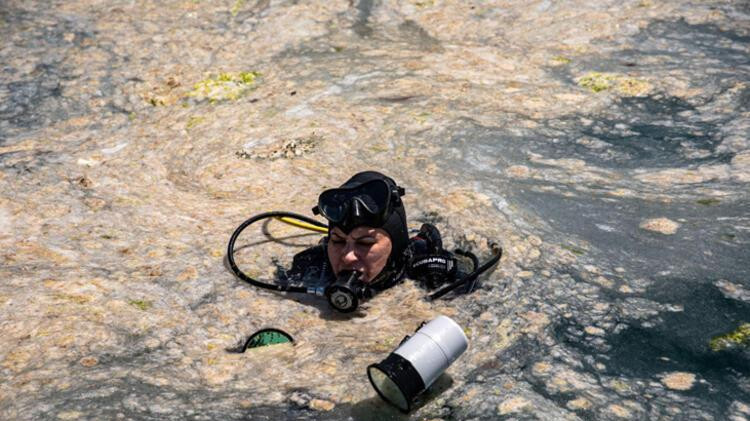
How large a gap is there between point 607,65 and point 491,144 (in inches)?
91.0

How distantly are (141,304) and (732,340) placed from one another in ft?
13.4

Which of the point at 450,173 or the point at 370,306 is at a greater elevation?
the point at 450,173

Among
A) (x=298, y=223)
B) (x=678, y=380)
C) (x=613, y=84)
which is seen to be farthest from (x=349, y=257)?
(x=613, y=84)

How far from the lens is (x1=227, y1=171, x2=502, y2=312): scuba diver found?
5.41 m

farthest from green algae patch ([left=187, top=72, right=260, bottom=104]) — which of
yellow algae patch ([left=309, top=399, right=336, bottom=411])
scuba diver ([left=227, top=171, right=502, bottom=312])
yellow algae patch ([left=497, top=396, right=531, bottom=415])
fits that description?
yellow algae patch ([left=497, top=396, right=531, bottom=415])

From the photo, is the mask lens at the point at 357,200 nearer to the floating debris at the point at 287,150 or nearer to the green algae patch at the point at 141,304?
the green algae patch at the point at 141,304

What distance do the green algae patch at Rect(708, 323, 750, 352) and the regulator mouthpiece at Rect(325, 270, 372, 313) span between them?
238cm

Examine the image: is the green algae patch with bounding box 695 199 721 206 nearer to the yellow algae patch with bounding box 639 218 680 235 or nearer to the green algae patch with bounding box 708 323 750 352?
the yellow algae patch with bounding box 639 218 680 235

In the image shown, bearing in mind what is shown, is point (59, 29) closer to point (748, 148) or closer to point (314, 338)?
point (314, 338)

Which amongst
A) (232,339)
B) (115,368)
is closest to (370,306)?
(232,339)

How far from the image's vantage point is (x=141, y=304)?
541 centimetres

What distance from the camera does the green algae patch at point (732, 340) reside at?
4.49 meters

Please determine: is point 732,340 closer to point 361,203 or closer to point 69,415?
point 361,203

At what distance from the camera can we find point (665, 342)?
15.2 ft
